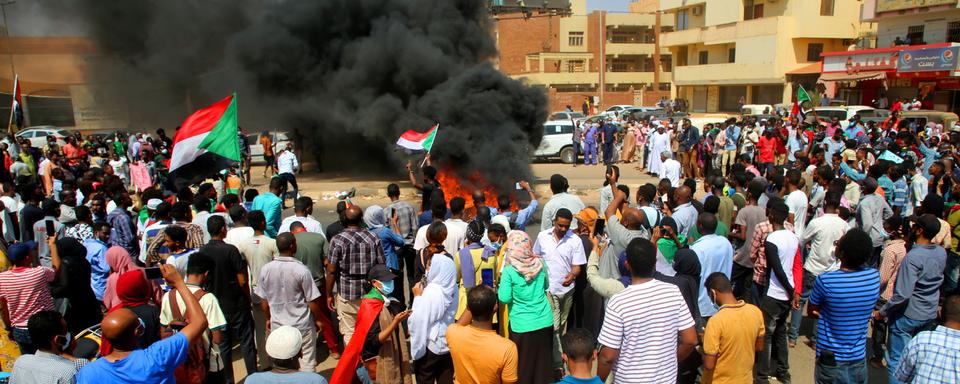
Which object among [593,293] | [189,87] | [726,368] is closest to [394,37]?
[189,87]

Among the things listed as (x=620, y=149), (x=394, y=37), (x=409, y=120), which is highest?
(x=394, y=37)

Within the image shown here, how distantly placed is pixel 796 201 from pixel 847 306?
3043 millimetres

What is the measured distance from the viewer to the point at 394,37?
54.7 feet

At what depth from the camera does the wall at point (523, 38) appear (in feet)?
167

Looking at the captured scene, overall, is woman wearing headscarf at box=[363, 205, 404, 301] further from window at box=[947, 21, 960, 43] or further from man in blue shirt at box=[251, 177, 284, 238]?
window at box=[947, 21, 960, 43]

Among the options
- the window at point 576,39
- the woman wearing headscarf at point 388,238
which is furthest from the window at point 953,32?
the woman wearing headscarf at point 388,238

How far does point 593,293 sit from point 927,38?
107 feet

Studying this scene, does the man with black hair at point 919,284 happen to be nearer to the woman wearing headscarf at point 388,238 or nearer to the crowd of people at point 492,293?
the crowd of people at point 492,293

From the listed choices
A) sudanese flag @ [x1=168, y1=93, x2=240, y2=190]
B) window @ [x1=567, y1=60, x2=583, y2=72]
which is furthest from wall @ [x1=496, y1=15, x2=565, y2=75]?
sudanese flag @ [x1=168, y1=93, x2=240, y2=190]

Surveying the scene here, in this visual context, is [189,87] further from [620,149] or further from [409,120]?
[620,149]

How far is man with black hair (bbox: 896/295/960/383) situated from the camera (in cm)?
311

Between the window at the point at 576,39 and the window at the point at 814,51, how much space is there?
764 inches

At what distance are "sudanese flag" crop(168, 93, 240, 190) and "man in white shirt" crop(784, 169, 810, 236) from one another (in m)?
6.22

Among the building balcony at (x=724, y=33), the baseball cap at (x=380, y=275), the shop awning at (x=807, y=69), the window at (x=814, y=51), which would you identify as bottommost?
the baseball cap at (x=380, y=275)
